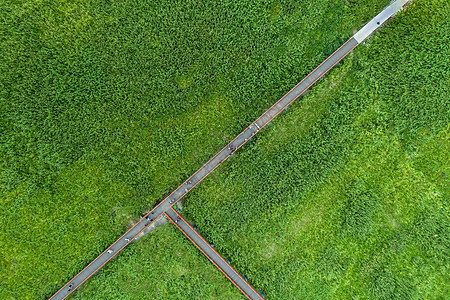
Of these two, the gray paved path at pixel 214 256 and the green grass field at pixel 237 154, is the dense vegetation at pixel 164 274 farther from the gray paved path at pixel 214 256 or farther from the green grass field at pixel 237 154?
the gray paved path at pixel 214 256

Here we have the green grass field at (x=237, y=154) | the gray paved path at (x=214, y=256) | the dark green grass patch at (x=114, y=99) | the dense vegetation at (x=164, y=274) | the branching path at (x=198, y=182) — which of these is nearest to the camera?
the dark green grass patch at (x=114, y=99)

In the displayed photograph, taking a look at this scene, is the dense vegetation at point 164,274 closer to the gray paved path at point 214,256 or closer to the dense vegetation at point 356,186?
the gray paved path at point 214,256

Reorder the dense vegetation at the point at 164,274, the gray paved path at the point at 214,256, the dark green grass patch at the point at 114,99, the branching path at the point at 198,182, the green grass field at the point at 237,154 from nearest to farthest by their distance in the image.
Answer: the dark green grass patch at the point at 114,99
the green grass field at the point at 237,154
the dense vegetation at the point at 164,274
the branching path at the point at 198,182
the gray paved path at the point at 214,256

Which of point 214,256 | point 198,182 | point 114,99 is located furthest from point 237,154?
point 114,99

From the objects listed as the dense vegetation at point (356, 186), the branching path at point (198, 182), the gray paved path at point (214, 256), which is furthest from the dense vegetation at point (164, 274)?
the dense vegetation at point (356, 186)

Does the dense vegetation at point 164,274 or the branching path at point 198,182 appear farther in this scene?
the branching path at point 198,182

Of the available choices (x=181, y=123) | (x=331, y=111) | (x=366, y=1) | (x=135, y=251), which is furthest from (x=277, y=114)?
(x=135, y=251)

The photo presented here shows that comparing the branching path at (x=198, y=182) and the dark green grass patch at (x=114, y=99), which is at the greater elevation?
the dark green grass patch at (x=114, y=99)

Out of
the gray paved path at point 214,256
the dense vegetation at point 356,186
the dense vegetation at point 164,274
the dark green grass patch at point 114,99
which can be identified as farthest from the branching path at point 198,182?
the dense vegetation at point 356,186

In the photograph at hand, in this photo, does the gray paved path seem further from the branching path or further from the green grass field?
the green grass field
